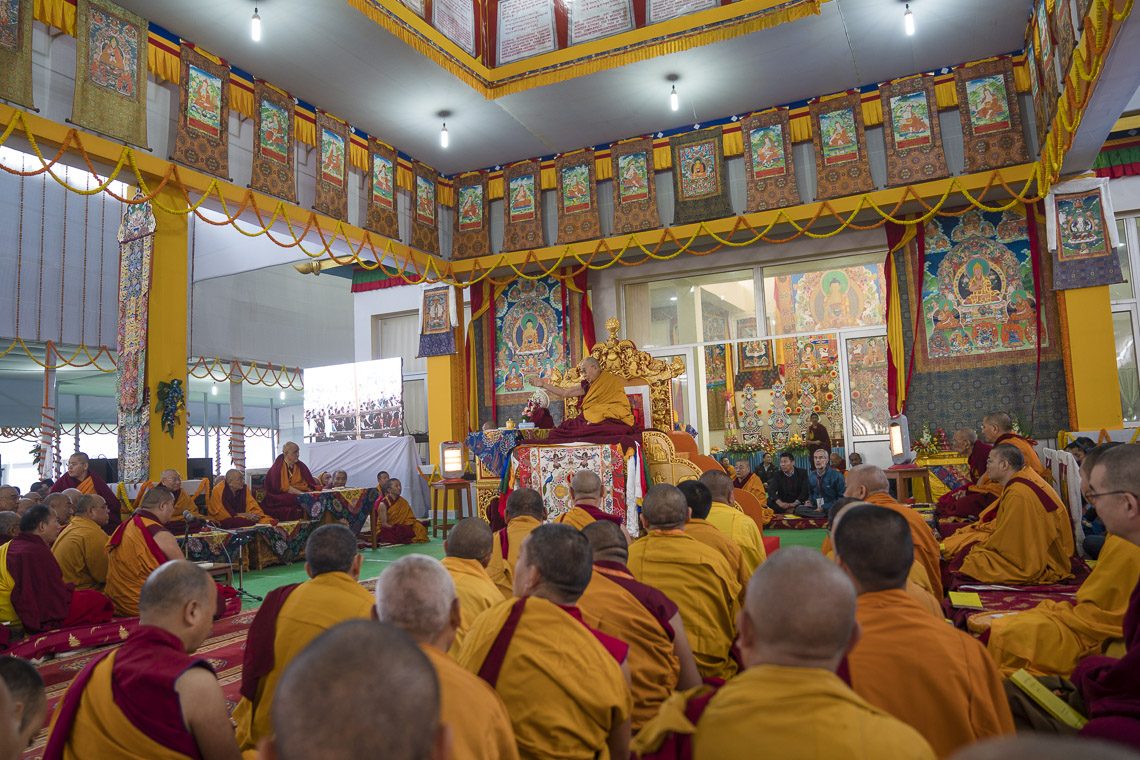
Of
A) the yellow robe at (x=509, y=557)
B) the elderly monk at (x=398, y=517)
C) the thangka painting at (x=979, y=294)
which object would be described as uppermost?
the thangka painting at (x=979, y=294)

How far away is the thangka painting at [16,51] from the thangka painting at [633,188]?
7174 millimetres

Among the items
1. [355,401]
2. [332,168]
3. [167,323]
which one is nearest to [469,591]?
[167,323]

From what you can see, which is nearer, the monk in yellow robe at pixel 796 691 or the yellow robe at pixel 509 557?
the monk in yellow robe at pixel 796 691

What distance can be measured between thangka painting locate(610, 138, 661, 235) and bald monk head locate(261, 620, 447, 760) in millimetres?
10598

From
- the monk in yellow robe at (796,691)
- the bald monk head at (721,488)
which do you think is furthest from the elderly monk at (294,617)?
the bald monk head at (721,488)

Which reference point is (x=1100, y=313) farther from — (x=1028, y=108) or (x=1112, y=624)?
(x=1112, y=624)

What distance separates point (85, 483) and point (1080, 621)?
329 inches

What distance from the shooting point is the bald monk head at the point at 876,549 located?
193 centimetres

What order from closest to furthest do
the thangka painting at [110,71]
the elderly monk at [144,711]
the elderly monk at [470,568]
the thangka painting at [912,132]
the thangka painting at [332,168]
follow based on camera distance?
the elderly monk at [144,711]
the elderly monk at [470,568]
the thangka painting at [110,71]
the thangka painting at [912,132]
the thangka painting at [332,168]

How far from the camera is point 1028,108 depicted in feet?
30.7

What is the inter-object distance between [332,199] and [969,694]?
9842 mm

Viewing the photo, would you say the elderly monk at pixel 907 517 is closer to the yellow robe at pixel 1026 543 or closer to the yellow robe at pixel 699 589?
the yellow robe at pixel 1026 543

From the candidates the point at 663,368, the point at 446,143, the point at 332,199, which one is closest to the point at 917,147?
the point at 663,368

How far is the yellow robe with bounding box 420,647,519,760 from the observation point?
1428 millimetres
